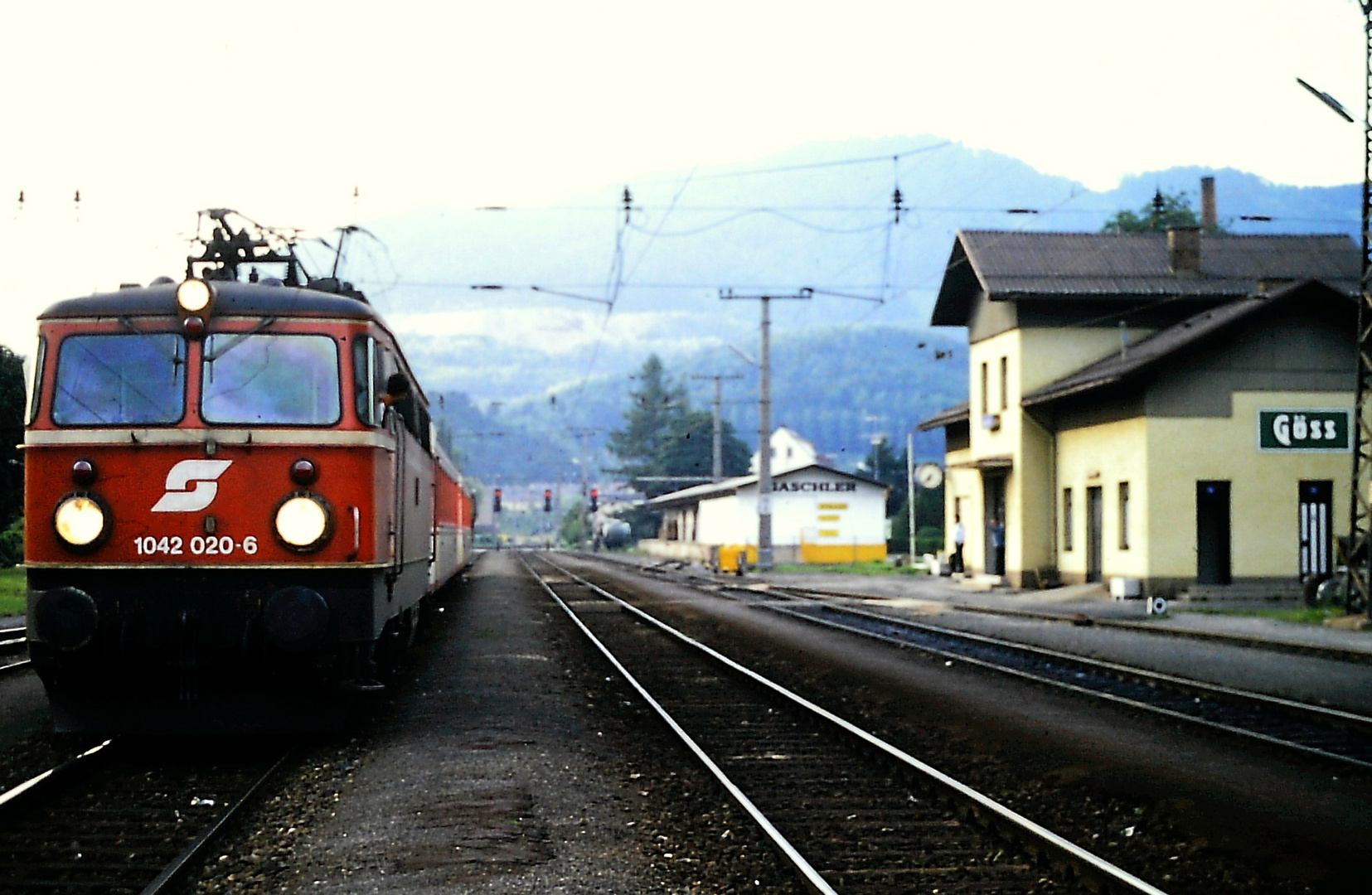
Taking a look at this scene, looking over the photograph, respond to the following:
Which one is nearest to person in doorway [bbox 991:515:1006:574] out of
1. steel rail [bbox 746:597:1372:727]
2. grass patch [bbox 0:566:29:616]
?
steel rail [bbox 746:597:1372:727]

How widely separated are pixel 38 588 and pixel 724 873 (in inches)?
211

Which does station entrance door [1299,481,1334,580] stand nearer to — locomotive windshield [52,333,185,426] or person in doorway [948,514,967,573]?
person in doorway [948,514,967,573]

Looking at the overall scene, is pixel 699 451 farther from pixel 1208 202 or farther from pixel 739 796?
pixel 739 796

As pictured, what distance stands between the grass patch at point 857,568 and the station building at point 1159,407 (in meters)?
9.27

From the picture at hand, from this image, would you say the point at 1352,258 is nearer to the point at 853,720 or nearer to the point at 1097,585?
the point at 1097,585

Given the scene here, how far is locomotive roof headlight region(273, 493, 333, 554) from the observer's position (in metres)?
10.1

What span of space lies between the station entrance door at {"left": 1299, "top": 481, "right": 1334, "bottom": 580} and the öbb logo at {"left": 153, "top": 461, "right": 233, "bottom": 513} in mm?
25467

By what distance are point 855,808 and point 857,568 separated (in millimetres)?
45642

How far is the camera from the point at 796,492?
61062mm

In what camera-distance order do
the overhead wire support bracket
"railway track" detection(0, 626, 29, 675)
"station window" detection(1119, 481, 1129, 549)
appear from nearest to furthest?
1. "railway track" detection(0, 626, 29, 675)
2. the overhead wire support bracket
3. "station window" detection(1119, 481, 1129, 549)

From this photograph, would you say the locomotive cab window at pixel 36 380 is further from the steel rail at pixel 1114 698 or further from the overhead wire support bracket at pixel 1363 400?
the overhead wire support bracket at pixel 1363 400

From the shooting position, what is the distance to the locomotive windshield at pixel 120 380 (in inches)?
403

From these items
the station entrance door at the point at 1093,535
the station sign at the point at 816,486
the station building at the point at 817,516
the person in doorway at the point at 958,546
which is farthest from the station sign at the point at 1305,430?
the station sign at the point at 816,486

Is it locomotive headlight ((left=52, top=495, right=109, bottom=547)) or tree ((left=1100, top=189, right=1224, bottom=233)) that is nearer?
locomotive headlight ((left=52, top=495, right=109, bottom=547))
